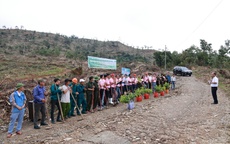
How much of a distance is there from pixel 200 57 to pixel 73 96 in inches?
1471

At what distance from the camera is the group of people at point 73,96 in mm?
6168

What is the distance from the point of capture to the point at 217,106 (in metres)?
9.74

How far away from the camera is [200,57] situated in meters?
40.7

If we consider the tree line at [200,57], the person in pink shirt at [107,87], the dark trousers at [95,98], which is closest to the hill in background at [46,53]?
the tree line at [200,57]

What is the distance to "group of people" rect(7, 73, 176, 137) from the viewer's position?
243 inches

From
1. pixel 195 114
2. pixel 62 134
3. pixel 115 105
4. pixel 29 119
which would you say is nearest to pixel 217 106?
pixel 195 114

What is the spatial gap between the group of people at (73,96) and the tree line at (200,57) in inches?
1146

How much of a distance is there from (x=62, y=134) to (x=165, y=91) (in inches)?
368

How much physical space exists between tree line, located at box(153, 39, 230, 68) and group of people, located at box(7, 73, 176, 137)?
1146 inches

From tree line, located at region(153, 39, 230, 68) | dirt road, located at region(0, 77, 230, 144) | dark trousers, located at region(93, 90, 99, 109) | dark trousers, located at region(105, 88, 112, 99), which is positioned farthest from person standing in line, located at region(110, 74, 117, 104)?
tree line, located at region(153, 39, 230, 68)

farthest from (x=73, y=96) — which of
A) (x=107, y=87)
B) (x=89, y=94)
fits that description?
(x=107, y=87)

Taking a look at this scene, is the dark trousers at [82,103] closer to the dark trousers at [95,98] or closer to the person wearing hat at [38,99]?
the dark trousers at [95,98]

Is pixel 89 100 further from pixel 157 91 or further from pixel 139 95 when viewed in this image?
pixel 157 91

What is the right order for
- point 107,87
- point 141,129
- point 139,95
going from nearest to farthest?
point 141,129 < point 107,87 < point 139,95
